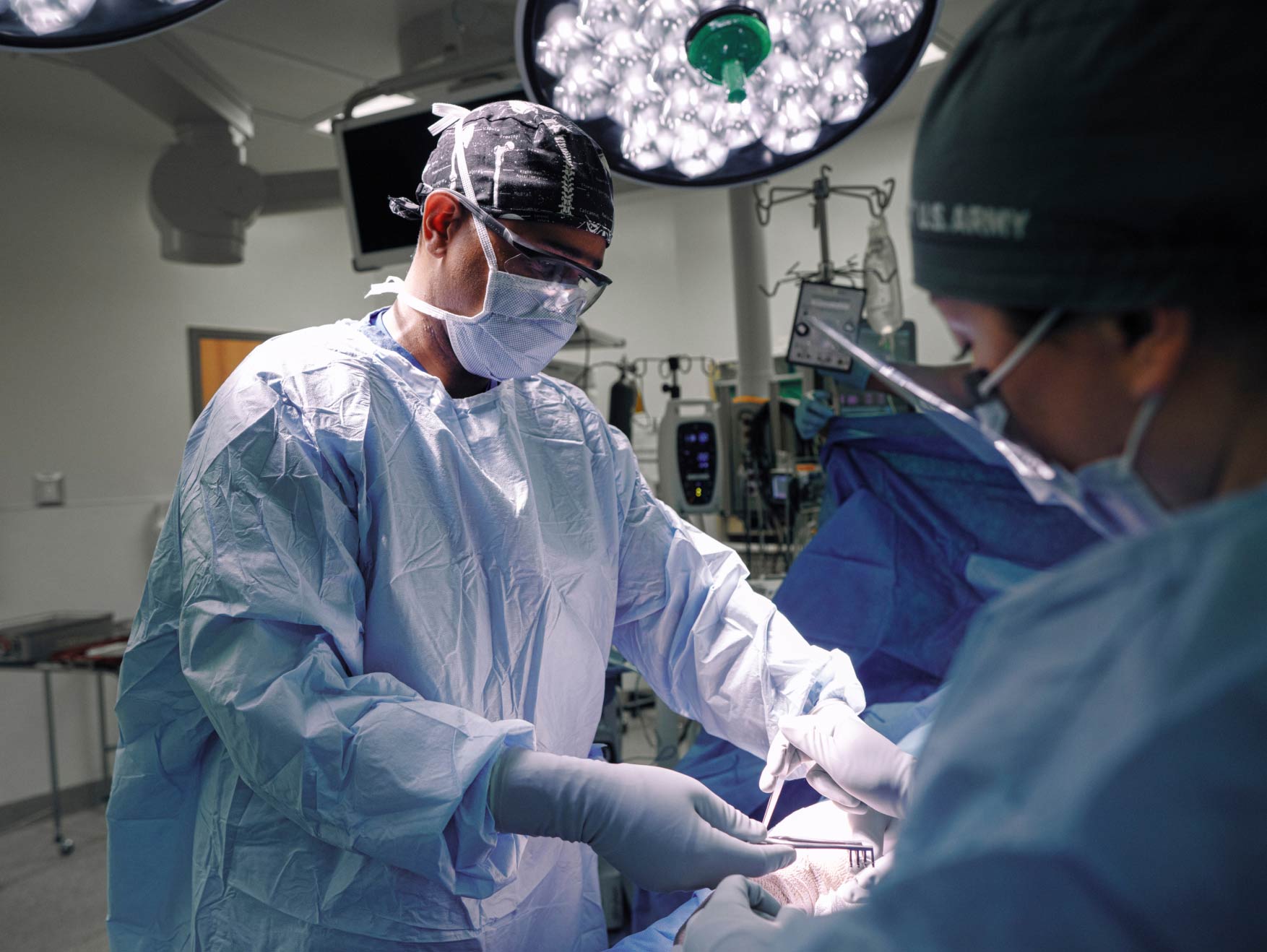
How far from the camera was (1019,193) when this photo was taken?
50 centimetres

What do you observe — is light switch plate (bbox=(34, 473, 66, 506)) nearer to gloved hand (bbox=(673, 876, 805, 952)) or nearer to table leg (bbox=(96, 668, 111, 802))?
table leg (bbox=(96, 668, 111, 802))

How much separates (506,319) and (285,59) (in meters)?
3.21

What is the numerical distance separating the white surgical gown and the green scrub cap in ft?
0.41

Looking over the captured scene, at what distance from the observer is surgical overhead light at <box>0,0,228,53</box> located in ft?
2.95

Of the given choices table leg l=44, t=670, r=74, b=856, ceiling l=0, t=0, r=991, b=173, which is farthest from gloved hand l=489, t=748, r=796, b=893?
table leg l=44, t=670, r=74, b=856

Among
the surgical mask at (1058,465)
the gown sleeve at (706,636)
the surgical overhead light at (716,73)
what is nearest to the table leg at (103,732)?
the gown sleeve at (706,636)

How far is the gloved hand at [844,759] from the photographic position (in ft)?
3.77

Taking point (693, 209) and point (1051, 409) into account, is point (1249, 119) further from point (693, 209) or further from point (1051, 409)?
point (693, 209)

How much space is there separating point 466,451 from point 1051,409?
780 millimetres

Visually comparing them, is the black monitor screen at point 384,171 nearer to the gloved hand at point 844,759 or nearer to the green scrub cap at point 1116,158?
the gloved hand at point 844,759

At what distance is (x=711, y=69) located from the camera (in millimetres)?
1024

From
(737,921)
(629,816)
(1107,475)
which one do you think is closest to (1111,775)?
(1107,475)

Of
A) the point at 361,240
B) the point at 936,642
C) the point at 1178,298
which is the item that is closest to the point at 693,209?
the point at 361,240

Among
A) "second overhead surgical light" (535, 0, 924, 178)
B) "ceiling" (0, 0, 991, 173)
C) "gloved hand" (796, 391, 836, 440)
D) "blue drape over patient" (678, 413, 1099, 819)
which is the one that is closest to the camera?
"second overhead surgical light" (535, 0, 924, 178)
